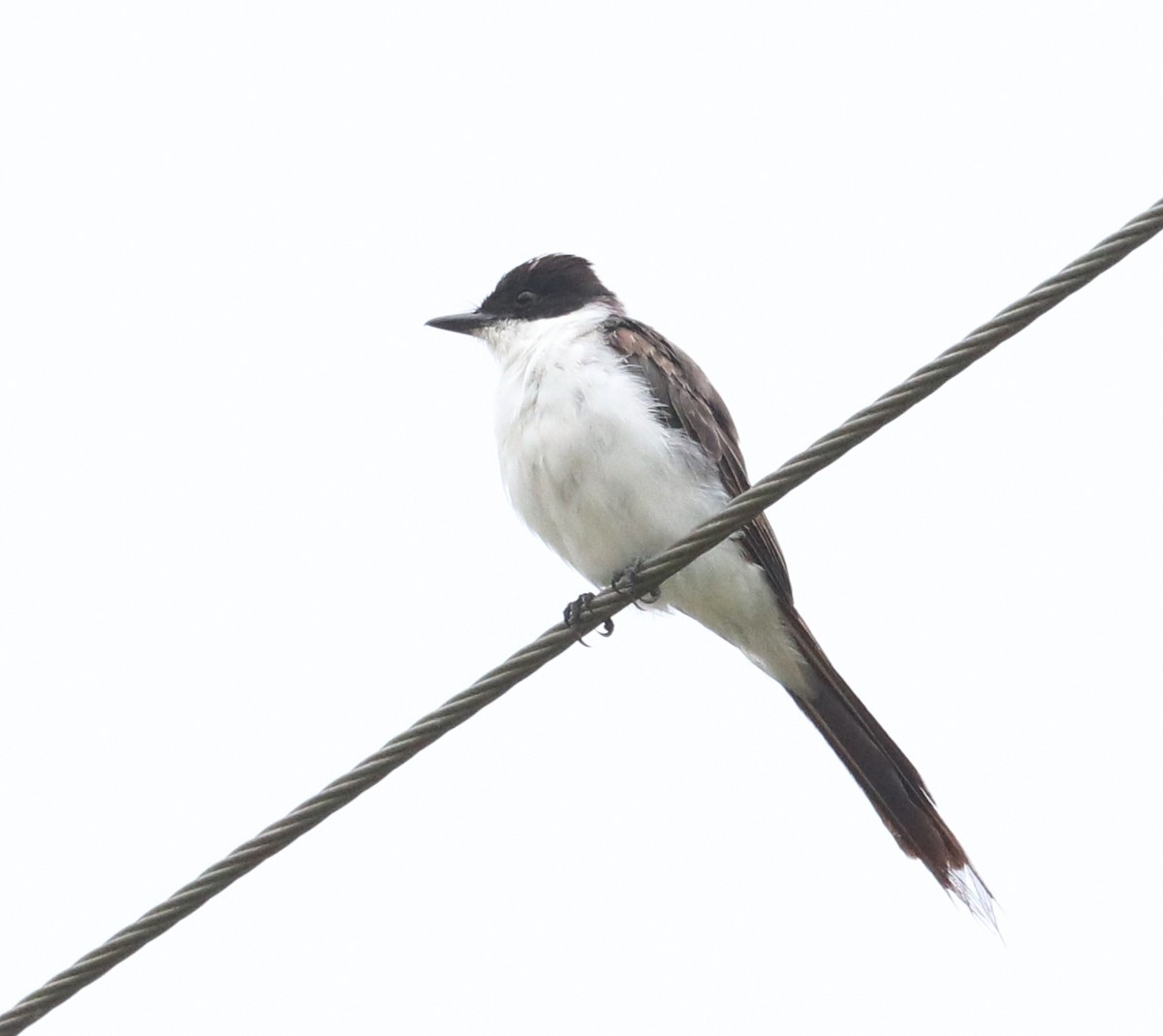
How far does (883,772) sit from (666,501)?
121cm

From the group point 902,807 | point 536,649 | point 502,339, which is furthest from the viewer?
point 502,339

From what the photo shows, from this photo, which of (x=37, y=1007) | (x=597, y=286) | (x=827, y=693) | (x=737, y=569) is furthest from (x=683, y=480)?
(x=37, y=1007)

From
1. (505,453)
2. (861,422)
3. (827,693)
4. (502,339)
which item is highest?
(502,339)

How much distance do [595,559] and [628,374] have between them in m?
0.67

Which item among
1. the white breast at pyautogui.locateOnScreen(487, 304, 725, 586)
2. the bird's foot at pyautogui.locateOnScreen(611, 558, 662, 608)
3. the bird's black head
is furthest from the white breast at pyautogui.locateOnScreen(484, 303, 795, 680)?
the bird's black head

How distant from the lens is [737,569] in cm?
682

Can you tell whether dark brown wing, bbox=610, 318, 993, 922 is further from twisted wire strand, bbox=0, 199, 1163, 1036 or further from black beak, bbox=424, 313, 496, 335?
twisted wire strand, bbox=0, 199, 1163, 1036

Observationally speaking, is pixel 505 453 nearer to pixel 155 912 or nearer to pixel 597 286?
pixel 597 286

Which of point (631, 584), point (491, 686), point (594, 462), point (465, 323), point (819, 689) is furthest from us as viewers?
point (465, 323)

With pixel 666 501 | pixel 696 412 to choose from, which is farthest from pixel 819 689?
pixel 696 412

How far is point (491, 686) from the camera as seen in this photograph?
4.96 meters

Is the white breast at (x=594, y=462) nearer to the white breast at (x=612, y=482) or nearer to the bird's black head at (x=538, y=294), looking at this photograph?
the white breast at (x=612, y=482)

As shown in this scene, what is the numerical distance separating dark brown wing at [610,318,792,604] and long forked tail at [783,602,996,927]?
0.68 feet

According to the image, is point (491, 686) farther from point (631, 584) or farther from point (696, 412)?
point (696, 412)
